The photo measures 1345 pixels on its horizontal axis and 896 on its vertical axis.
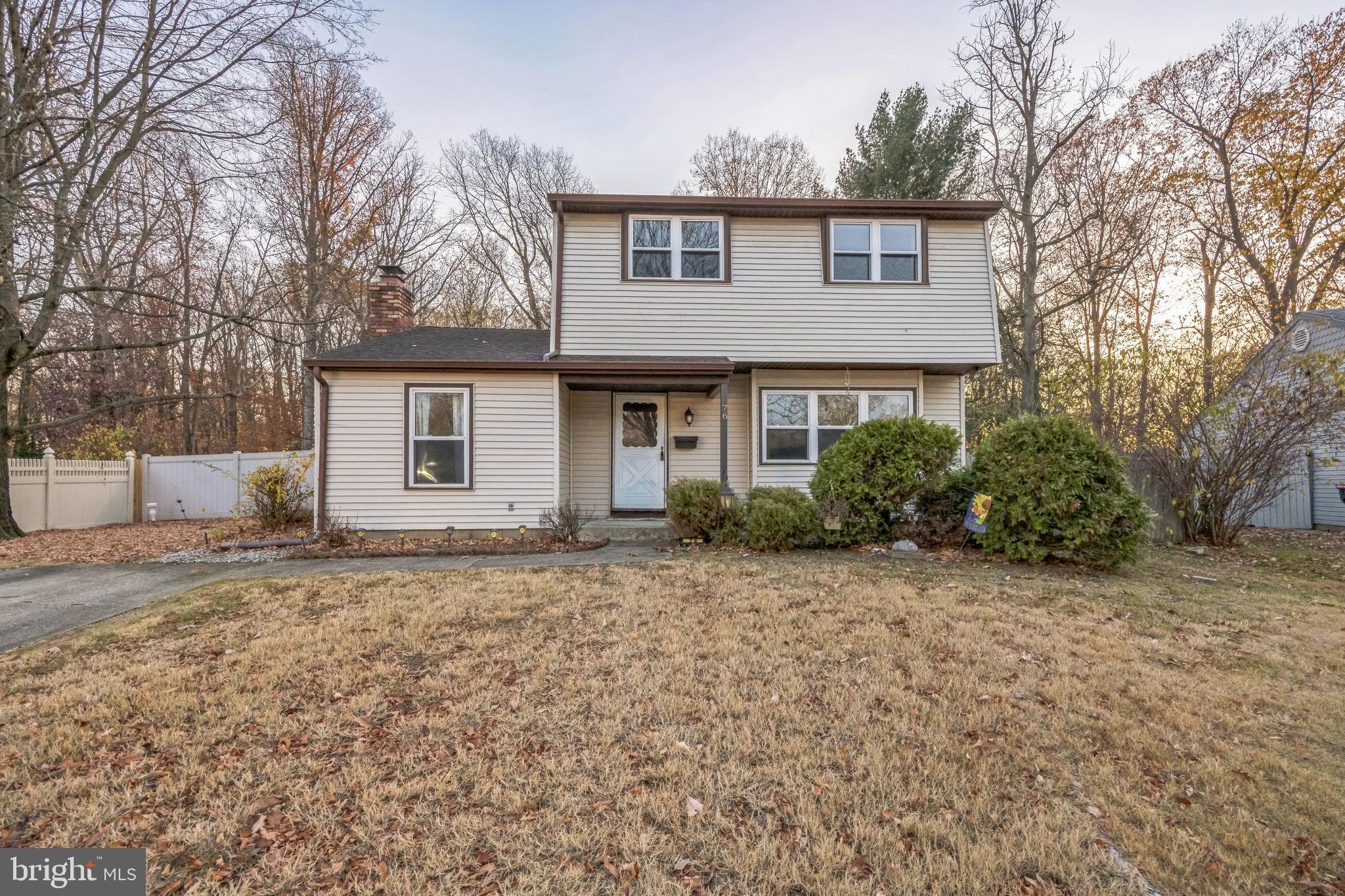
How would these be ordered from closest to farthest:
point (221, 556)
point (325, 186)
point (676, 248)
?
point (221, 556)
point (676, 248)
point (325, 186)

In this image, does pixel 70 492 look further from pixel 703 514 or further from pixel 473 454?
pixel 703 514

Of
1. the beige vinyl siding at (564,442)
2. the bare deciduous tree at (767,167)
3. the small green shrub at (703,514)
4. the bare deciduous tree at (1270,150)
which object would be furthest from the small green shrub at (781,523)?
the bare deciduous tree at (767,167)

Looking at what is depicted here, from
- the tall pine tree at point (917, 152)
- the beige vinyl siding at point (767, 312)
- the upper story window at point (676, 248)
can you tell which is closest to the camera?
the beige vinyl siding at point (767, 312)

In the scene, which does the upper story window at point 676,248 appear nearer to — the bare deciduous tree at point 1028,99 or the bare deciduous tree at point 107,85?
the bare deciduous tree at point 107,85

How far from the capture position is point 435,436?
342 inches

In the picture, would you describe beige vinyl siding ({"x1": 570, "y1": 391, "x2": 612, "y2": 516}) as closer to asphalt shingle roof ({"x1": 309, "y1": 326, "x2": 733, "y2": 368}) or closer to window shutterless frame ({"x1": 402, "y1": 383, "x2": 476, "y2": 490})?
asphalt shingle roof ({"x1": 309, "y1": 326, "x2": 733, "y2": 368})

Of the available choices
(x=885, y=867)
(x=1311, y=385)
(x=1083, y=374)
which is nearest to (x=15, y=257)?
(x=885, y=867)

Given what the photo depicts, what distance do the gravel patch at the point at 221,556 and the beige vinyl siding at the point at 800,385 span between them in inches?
287

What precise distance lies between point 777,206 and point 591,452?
531 centimetres

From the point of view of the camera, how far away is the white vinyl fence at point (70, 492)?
10211 mm

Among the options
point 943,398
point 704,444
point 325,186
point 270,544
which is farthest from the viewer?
point 325,186

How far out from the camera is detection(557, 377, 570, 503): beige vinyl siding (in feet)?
29.5

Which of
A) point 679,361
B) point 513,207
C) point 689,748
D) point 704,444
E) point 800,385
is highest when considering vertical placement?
point 513,207

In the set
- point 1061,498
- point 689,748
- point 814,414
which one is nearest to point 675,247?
point 814,414
